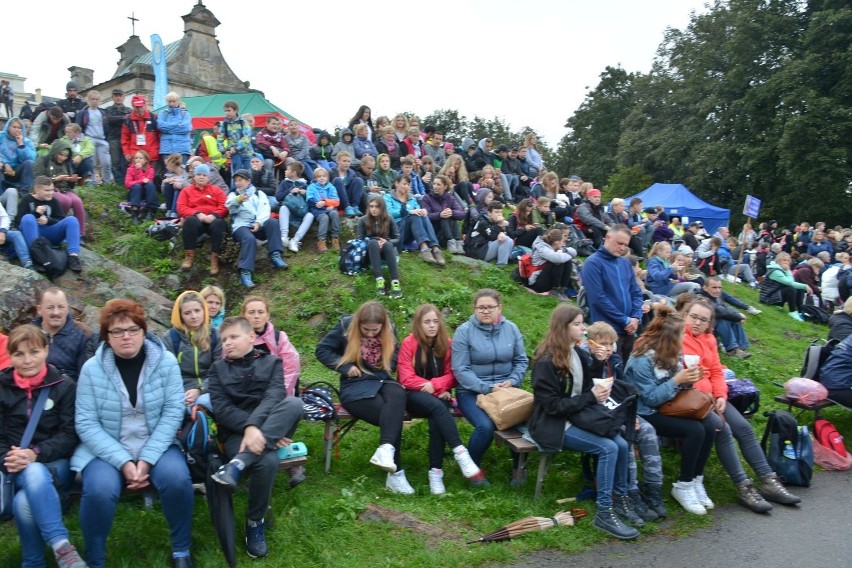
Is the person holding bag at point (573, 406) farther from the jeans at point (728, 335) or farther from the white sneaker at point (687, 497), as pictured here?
the jeans at point (728, 335)

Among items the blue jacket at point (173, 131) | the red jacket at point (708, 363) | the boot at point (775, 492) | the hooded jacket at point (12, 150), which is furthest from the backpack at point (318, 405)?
the blue jacket at point (173, 131)

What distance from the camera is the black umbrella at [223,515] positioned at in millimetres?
4145

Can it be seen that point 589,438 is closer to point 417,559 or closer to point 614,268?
point 417,559

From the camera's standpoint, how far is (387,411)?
539 cm

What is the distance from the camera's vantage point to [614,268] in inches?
266

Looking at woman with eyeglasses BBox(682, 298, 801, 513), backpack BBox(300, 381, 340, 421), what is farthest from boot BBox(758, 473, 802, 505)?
backpack BBox(300, 381, 340, 421)

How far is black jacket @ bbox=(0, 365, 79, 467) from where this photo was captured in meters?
4.09

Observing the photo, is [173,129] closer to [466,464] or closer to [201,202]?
[201,202]

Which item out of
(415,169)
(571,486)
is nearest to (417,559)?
(571,486)

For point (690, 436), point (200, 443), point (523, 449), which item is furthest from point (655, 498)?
point (200, 443)

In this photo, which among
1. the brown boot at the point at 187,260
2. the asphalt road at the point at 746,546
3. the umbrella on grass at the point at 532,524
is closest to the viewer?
the asphalt road at the point at 746,546

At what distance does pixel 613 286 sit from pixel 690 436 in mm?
1832

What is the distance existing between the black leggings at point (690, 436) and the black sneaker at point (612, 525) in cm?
93

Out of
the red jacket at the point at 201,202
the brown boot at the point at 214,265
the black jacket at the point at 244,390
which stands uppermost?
the red jacket at the point at 201,202
